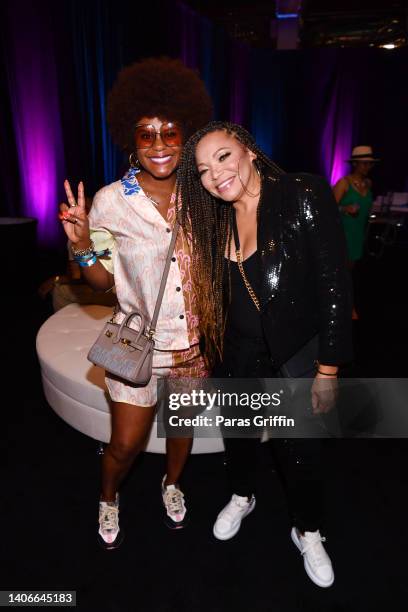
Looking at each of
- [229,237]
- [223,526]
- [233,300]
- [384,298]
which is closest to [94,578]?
[223,526]

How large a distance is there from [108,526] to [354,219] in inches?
133

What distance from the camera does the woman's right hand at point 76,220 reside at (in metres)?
1.49

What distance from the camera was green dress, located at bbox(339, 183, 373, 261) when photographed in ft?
13.7

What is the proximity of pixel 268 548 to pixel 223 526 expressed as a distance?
0.21 metres

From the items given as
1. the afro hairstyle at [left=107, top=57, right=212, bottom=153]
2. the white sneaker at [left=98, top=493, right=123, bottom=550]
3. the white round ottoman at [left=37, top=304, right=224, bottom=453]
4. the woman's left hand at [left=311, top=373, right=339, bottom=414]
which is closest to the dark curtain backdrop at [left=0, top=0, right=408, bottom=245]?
the white round ottoman at [left=37, top=304, right=224, bottom=453]

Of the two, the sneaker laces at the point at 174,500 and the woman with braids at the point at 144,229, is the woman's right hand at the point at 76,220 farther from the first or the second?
the sneaker laces at the point at 174,500

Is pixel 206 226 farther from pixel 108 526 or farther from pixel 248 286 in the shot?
pixel 108 526

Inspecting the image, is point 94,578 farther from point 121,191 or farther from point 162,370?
point 121,191

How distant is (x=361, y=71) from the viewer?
10.0 meters

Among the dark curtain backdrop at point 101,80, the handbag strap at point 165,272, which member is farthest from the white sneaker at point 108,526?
the dark curtain backdrop at point 101,80

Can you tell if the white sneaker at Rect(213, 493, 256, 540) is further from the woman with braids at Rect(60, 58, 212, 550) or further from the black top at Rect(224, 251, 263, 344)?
the black top at Rect(224, 251, 263, 344)

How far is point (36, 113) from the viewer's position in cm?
656

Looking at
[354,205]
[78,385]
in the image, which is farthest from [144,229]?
[354,205]

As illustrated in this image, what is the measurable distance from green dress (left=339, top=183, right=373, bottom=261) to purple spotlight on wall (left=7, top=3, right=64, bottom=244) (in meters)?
4.56
